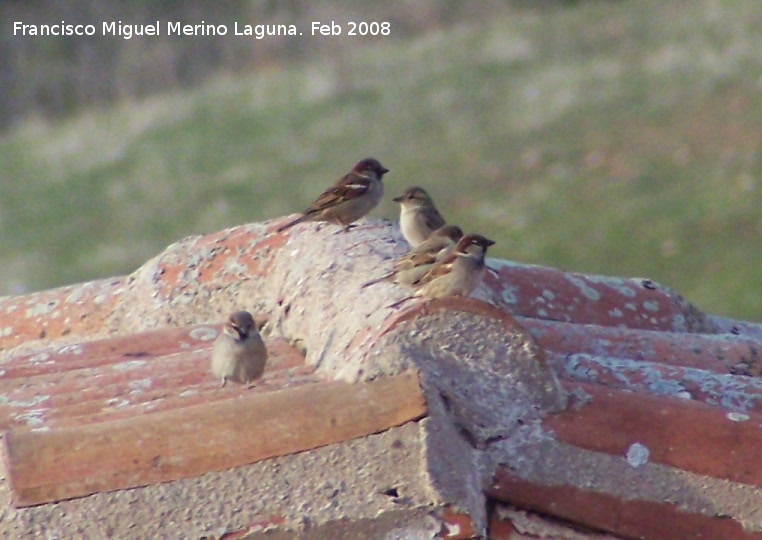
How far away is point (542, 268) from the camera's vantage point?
468 cm

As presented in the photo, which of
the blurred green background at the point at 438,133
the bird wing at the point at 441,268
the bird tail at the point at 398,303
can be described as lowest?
the bird tail at the point at 398,303

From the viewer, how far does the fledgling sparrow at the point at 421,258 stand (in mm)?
3705

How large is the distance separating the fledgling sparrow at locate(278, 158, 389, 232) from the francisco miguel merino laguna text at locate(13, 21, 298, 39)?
49.8 feet

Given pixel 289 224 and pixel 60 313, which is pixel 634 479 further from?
pixel 60 313

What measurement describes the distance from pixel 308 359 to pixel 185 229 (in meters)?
13.9

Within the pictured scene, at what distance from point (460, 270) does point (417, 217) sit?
1.56 meters

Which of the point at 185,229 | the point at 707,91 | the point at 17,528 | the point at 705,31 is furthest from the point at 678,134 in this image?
the point at 17,528

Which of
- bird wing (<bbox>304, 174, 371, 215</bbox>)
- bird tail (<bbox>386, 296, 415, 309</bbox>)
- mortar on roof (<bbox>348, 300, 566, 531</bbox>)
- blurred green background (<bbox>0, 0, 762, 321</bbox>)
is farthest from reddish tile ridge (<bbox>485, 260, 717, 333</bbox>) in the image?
blurred green background (<bbox>0, 0, 762, 321</bbox>)

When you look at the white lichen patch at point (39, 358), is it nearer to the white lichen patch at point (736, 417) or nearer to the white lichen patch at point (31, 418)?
the white lichen patch at point (31, 418)

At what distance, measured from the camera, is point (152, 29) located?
21578mm

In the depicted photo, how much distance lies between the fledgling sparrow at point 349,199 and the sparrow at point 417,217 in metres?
0.18

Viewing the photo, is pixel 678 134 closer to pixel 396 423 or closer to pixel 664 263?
pixel 664 263

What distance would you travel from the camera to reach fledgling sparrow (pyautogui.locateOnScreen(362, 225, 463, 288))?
3.71 metres

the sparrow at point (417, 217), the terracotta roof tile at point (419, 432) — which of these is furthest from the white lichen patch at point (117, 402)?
the sparrow at point (417, 217)
